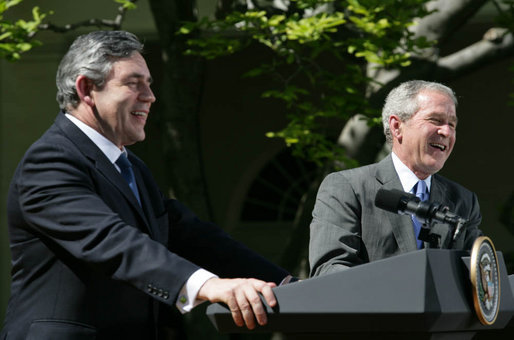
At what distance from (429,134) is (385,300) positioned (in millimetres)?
1653

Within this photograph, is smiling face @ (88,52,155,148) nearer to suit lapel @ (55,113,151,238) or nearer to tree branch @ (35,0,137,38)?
suit lapel @ (55,113,151,238)

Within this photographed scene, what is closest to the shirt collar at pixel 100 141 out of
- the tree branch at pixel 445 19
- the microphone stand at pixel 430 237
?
the microphone stand at pixel 430 237

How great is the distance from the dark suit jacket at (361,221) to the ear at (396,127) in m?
0.16

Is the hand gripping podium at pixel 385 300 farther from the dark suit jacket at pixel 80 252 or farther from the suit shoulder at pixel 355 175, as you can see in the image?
the suit shoulder at pixel 355 175

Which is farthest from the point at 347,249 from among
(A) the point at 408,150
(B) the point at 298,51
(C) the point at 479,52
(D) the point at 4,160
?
(D) the point at 4,160

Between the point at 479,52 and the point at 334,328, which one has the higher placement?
the point at 334,328

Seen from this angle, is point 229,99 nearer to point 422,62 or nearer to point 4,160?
point 4,160

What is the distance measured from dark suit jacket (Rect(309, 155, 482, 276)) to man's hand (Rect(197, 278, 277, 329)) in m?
1.12

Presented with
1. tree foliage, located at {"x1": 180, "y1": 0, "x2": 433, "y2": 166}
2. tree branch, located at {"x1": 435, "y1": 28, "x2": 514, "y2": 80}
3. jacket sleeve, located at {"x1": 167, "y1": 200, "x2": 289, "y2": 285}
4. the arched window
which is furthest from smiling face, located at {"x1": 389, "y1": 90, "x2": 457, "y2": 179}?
the arched window

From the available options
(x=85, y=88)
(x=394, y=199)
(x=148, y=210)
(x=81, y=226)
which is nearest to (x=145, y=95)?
(x=85, y=88)

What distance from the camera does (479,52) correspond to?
8844 mm

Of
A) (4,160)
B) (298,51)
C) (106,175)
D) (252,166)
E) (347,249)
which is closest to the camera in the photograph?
(106,175)

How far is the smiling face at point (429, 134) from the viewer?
3607mm

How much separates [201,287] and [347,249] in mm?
1206
